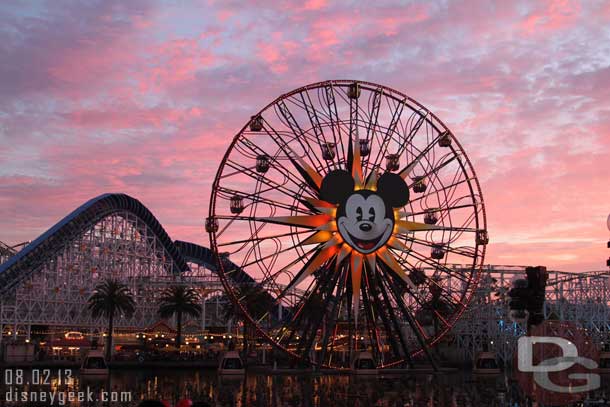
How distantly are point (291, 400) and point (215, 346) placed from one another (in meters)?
54.4

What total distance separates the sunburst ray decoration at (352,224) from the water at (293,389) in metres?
6.40

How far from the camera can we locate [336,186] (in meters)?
51.8

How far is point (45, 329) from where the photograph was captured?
336 feet

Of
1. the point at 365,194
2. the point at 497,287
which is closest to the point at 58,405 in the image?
the point at 365,194

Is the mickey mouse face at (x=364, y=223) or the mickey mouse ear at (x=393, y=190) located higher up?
the mickey mouse ear at (x=393, y=190)

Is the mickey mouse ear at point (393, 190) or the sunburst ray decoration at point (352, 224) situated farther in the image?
the mickey mouse ear at point (393, 190)

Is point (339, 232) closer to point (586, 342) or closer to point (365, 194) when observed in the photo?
point (365, 194)

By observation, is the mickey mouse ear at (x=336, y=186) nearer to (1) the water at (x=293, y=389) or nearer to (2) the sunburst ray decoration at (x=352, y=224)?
(2) the sunburst ray decoration at (x=352, y=224)

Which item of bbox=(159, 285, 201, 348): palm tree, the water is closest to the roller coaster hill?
bbox=(159, 285, 201, 348): palm tree

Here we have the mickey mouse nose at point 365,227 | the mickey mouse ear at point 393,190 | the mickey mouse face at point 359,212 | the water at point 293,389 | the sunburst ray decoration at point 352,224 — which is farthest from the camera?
the mickey mouse ear at point 393,190

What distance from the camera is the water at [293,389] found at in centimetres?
4125

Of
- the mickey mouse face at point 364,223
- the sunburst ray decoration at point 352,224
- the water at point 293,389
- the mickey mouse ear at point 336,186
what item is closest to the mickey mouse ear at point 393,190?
the sunburst ray decoration at point 352,224

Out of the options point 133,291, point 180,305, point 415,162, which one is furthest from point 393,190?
point 133,291

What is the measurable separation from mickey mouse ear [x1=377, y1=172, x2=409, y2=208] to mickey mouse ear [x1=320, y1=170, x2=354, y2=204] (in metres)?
2.38
